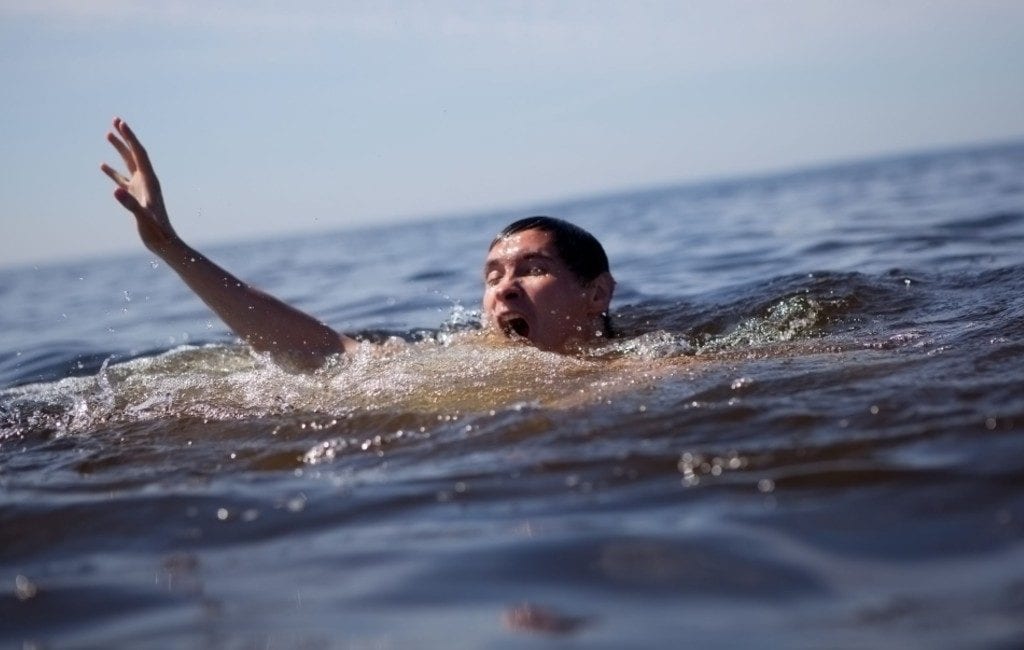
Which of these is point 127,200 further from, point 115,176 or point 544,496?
point 544,496

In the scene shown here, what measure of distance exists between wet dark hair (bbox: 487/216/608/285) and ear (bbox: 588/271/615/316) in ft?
0.14

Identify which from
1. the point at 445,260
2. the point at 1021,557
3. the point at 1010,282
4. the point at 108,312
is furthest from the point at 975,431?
the point at 445,260

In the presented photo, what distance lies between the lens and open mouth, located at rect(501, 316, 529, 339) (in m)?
5.52

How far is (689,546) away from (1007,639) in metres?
0.75

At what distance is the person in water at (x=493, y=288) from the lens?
5109mm

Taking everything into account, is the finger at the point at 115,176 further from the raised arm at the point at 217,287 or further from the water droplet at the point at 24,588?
the water droplet at the point at 24,588

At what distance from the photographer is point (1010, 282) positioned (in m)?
6.59

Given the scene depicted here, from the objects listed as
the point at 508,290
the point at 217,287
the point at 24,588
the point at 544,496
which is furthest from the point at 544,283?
the point at 24,588

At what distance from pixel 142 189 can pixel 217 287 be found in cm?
55

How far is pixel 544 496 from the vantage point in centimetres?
307

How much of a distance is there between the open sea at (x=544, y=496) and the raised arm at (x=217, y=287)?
0.22m

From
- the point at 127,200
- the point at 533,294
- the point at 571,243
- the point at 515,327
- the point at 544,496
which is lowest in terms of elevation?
the point at 544,496

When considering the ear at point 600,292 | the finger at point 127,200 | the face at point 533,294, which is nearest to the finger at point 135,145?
the finger at point 127,200

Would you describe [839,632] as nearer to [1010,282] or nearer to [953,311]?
[953,311]
